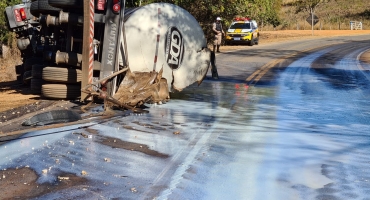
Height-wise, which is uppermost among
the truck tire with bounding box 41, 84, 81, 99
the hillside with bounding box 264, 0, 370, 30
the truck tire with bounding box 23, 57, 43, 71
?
the hillside with bounding box 264, 0, 370, 30

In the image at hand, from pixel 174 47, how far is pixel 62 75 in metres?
2.58

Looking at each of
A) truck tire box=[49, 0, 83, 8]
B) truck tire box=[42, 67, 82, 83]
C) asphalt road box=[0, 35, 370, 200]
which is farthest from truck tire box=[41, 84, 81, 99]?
truck tire box=[49, 0, 83, 8]

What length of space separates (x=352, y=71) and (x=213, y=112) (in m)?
12.4

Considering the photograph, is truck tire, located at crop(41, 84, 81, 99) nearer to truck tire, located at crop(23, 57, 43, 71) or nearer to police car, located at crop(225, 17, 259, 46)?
truck tire, located at crop(23, 57, 43, 71)

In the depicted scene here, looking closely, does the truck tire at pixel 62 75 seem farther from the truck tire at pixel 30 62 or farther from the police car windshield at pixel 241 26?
the police car windshield at pixel 241 26

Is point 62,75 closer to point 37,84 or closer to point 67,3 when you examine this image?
point 67,3

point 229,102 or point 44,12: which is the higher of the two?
point 44,12

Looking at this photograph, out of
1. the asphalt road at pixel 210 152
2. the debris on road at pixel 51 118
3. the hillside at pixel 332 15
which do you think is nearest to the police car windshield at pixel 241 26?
the asphalt road at pixel 210 152

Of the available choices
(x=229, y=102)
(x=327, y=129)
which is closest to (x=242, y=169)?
(x=327, y=129)

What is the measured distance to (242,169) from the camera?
25.2 ft

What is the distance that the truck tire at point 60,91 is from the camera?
1412 centimetres

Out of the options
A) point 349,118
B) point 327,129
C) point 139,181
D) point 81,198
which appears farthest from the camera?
point 349,118

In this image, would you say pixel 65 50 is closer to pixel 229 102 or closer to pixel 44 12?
pixel 44 12

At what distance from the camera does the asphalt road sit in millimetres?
6762
